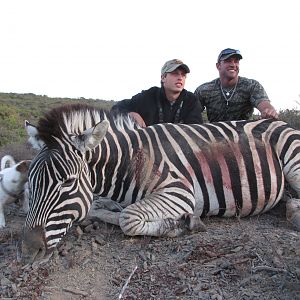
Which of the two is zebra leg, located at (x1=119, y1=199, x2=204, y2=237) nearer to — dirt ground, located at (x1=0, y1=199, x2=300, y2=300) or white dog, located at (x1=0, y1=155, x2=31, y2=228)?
dirt ground, located at (x1=0, y1=199, x2=300, y2=300)

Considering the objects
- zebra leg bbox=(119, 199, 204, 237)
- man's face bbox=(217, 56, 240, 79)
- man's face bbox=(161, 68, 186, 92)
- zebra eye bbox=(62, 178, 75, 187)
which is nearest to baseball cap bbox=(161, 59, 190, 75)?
man's face bbox=(161, 68, 186, 92)

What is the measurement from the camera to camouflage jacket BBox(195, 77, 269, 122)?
18.6 ft

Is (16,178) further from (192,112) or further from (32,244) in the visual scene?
(192,112)

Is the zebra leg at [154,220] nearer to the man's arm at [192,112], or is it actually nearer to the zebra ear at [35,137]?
the zebra ear at [35,137]

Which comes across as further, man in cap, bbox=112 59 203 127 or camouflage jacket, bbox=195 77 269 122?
camouflage jacket, bbox=195 77 269 122

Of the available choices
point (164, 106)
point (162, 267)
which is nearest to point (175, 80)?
point (164, 106)

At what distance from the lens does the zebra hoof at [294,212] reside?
141 inches

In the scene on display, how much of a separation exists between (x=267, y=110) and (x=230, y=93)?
3.94ft

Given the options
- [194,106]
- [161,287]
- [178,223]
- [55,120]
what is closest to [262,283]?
[161,287]

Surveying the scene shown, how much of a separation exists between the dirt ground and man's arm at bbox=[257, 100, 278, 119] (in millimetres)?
1545

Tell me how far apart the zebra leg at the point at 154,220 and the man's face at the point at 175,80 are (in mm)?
2158

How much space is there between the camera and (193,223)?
339cm

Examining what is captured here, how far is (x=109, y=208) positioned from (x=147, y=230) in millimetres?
794

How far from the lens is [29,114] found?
1791cm
